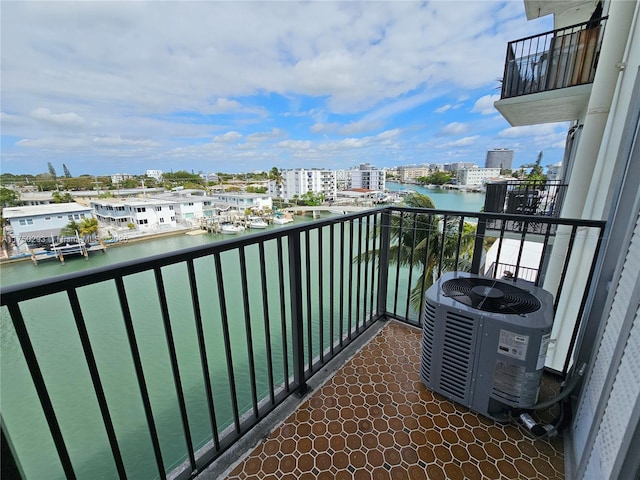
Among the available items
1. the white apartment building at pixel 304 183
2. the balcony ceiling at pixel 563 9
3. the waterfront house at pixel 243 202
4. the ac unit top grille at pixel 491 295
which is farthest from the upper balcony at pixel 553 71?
the white apartment building at pixel 304 183

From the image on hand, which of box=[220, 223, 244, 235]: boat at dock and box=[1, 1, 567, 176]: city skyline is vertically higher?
box=[1, 1, 567, 176]: city skyline

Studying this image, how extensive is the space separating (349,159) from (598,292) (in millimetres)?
43140

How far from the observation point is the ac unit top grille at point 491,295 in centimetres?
131

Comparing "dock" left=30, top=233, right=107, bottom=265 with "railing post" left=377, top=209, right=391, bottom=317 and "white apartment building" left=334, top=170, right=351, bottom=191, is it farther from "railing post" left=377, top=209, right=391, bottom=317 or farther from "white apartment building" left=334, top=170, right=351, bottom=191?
"white apartment building" left=334, top=170, right=351, bottom=191

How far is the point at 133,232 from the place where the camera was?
21.0 m

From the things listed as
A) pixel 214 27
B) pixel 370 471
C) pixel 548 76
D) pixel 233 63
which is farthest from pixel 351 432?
pixel 233 63

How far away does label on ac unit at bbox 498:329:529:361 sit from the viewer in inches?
47.2

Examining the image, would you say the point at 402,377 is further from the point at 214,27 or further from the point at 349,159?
the point at 349,159

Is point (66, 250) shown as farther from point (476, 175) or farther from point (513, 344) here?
point (476, 175)

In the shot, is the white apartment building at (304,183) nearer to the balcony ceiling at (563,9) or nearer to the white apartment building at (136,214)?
the white apartment building at (136,214)

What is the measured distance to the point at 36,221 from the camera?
53.5ft

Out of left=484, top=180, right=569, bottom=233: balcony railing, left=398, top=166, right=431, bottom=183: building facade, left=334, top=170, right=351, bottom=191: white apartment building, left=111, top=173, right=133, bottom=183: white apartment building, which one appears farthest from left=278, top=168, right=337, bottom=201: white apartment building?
left=484, top=180, right=569, bottom=233: balcony railing

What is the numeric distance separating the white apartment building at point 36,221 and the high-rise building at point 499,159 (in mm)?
24087

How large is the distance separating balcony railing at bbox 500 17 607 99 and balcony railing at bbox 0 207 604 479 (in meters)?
2.29
